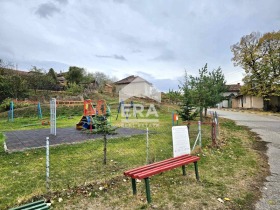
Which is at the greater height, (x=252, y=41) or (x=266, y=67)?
(x=252, y=41)

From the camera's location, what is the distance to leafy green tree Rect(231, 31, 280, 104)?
26125 mm

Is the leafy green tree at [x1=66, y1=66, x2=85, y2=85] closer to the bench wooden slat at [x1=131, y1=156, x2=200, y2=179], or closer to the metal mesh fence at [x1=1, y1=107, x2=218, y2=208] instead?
the metal mesh fence at [x1=1, y1=107, x2=218, y2=208]

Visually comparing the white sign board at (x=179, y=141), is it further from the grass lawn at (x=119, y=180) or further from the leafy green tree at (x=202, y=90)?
the leafy green tree at (x=202, y=90)

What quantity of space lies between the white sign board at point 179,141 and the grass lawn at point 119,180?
1.68ft

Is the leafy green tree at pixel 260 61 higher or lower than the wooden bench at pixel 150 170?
higher

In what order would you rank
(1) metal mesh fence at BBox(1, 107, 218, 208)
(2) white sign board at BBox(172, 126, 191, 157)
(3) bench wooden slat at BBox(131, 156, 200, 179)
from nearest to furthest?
(3) bench wooden slat at BBox(131, 156, 200, 179)
(1) metal mesh fence at BBox(1, 107, 218, 208)
(2) white sign board at BBox(172, 126, 191, 157)

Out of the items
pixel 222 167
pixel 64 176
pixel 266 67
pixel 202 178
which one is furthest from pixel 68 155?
pixel 266 67

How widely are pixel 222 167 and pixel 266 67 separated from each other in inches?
1067

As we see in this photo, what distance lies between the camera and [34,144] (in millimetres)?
7184

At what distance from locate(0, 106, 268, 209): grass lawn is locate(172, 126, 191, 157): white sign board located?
0.51 metres

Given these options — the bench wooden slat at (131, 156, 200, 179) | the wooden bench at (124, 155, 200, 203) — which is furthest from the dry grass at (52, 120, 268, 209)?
the bench wooden slat at (131, 156, 200, 179)

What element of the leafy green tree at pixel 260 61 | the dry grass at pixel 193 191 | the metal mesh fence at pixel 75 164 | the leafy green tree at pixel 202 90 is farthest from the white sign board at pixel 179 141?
the leafy green tree at pixel 260 61

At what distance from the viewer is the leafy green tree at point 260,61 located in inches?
1029

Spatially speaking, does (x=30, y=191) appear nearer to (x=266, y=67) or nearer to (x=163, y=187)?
(x=163, y=187)
